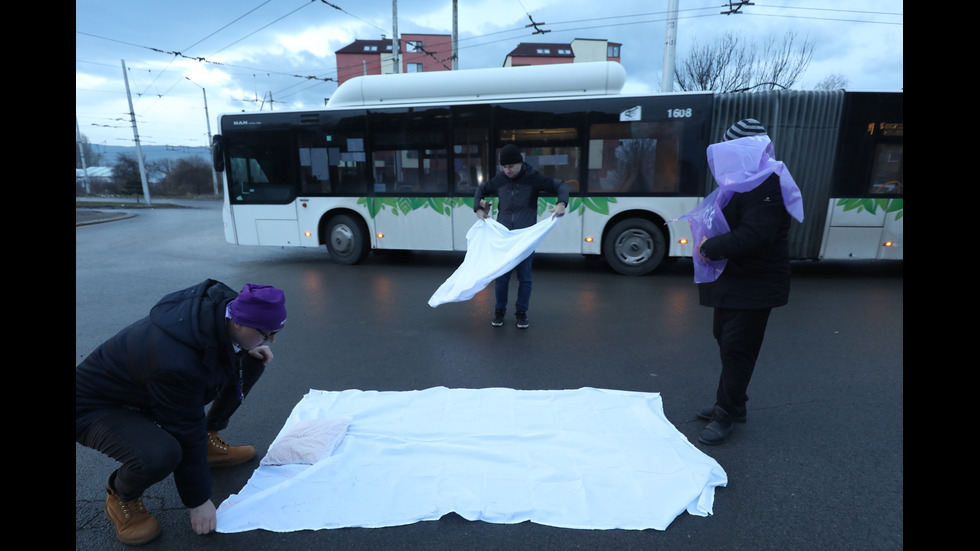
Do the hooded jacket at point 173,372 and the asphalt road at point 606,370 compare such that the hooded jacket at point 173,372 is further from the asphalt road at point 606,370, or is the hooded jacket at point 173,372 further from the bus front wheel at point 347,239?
the bus front wheel at point 347,239

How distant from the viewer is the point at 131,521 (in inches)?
91.2

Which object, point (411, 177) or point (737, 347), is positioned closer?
point (737, 347)

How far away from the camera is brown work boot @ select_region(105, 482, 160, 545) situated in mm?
2283

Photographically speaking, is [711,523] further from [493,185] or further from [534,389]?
[493,185]

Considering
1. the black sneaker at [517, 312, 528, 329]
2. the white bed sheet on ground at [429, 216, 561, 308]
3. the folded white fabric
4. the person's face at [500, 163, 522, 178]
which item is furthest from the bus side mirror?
the folded white fabric

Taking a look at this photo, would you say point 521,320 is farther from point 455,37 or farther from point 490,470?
point 455,37

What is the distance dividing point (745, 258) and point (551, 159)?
585 cm

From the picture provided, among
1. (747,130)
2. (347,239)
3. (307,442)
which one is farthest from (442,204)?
(747,130)

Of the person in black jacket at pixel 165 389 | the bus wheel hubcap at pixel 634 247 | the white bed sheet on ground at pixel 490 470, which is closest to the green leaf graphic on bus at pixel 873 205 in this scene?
the bus wheel hubcap at pixel 634 247

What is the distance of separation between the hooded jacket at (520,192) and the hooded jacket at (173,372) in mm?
3736

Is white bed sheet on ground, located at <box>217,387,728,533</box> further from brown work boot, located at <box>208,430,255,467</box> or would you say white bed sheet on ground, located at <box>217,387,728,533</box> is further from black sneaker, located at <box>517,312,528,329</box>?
black sneaker, located at <box>517,312,528,329</box>

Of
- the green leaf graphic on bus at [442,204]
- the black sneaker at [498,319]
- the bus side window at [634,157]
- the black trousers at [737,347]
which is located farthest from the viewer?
the green leaf graphic on bus at [442,204]

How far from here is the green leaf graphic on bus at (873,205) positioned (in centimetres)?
784
